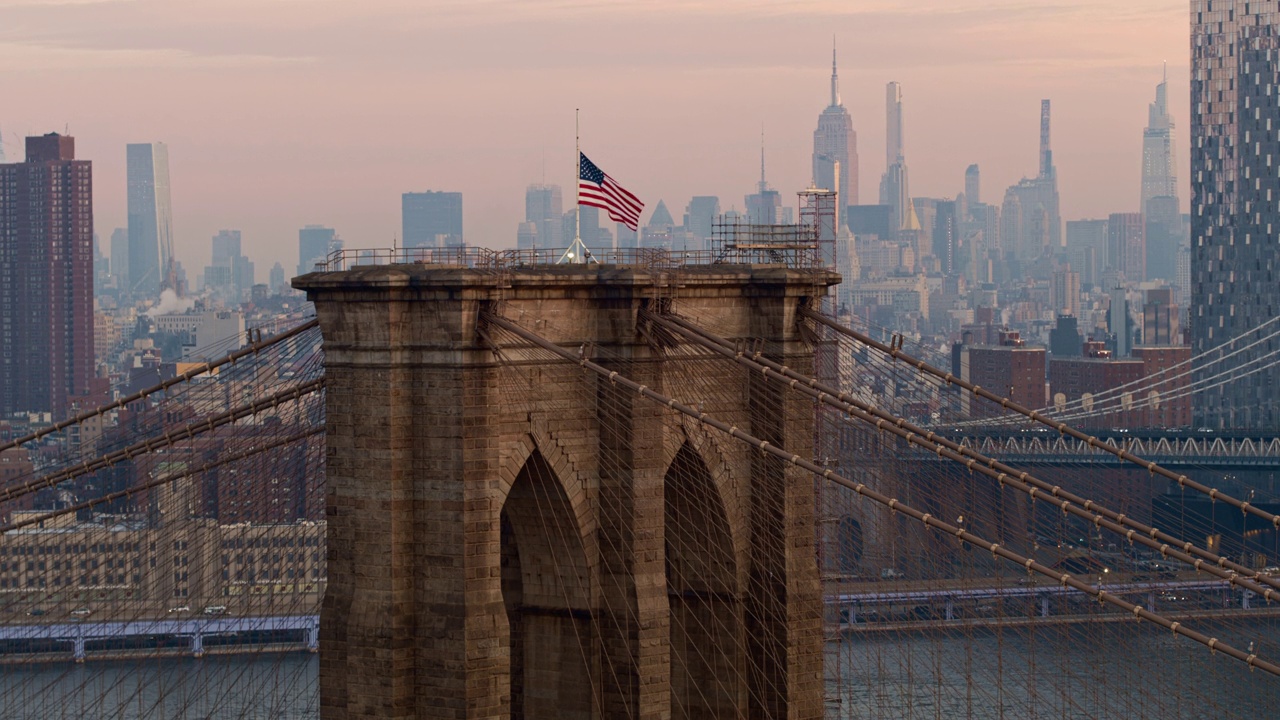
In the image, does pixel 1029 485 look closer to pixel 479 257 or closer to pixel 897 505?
pixel 897 505

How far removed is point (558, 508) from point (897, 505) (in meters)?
5.47

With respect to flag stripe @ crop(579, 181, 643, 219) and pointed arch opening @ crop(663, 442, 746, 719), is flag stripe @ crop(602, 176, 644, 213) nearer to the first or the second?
flag stripe @ crop(579, 181, 643, 219)

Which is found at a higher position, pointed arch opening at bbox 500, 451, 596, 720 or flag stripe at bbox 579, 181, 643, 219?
flag stripe at bbox 579, 181, 643, 219

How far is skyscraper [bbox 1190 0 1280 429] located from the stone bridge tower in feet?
459

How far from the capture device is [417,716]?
28828mm

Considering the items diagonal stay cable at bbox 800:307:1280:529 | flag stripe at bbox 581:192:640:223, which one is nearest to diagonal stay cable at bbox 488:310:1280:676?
diagonal stay cable at bbox 800:307:1280:529

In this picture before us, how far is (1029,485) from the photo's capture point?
28.2 metres

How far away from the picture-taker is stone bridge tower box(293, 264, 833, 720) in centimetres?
2881

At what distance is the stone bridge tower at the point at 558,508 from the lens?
28812 mm

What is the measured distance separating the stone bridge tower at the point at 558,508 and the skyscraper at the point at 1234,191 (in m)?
140

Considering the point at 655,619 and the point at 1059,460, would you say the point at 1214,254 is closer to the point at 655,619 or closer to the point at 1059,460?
the point at 1059,460

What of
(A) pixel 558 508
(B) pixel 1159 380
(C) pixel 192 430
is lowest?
(B) pixel 1159 380

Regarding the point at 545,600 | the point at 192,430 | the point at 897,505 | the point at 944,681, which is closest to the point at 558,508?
the point at 545,600

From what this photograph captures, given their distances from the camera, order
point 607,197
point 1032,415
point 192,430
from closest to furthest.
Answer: point 192,430, point 1032,415, point 607,197
